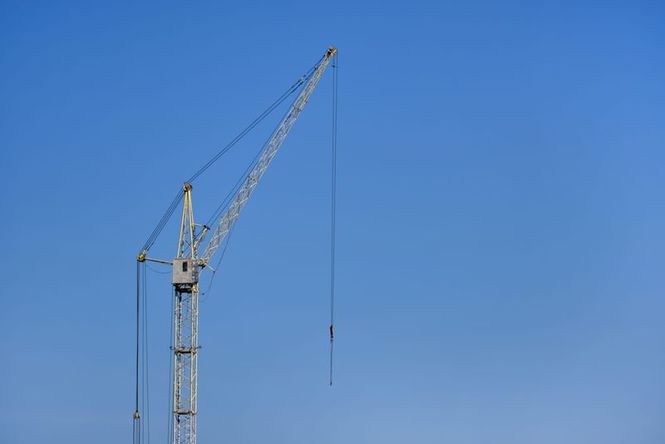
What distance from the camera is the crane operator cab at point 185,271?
103 metres

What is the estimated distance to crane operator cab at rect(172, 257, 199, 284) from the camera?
10256 centimetres

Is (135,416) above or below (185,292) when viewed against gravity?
below

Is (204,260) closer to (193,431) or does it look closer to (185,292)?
(185,292)

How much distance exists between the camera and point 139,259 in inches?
4267

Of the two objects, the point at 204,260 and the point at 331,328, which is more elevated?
the point at 204,260

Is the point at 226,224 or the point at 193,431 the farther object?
the point at 226,224

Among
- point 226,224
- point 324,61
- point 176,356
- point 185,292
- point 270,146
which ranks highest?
point 324,61

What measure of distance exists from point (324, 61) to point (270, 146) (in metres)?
14.9

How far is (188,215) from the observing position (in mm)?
108312

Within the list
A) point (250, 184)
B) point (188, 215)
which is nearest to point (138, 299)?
point (188, 215)

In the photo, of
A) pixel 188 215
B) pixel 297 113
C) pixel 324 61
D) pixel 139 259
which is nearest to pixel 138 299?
pixel 139 259

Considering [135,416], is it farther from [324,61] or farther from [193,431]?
[324,61]

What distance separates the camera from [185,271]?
10331cm

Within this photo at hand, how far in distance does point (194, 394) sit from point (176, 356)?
553 centimetres
